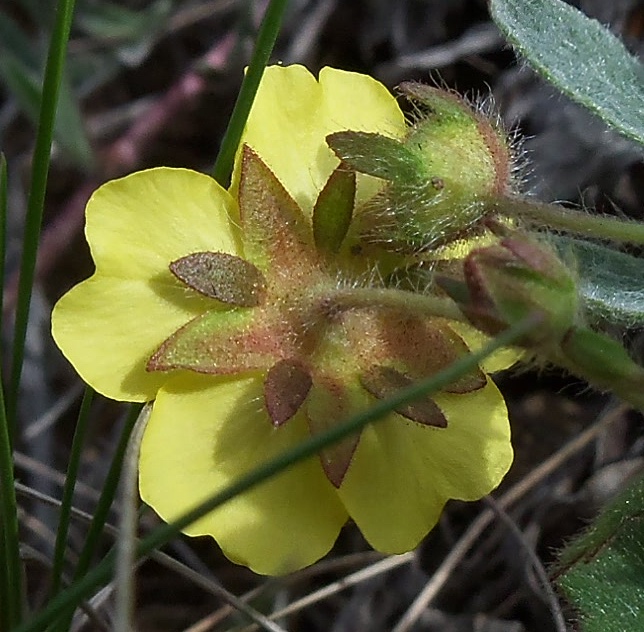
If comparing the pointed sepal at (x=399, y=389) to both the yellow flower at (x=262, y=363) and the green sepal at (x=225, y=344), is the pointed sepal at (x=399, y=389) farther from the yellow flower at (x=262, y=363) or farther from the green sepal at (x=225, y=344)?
the green sepal at (x=225, y=344)

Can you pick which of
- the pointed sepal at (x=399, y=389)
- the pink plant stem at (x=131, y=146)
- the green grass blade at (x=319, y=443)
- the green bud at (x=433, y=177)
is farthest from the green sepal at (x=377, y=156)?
the pink plant stem at (x=131, y=146)

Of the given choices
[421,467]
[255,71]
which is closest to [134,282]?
[255,71]

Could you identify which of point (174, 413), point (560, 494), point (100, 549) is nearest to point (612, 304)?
point (174, 413)

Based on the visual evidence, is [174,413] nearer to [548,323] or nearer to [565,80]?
[548,323]

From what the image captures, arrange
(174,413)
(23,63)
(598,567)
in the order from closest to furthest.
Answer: (174,413), (598,567), (23,63)

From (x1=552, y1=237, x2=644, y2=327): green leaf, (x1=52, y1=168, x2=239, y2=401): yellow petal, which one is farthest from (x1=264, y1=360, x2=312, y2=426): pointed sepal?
(x1=552, y1=237, x2=644, y2=327): green leaf

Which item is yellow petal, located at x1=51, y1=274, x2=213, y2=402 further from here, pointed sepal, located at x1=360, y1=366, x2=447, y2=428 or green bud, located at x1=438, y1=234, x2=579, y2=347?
green bud, located at x1=438, y1=234, x2=579, y2=347
